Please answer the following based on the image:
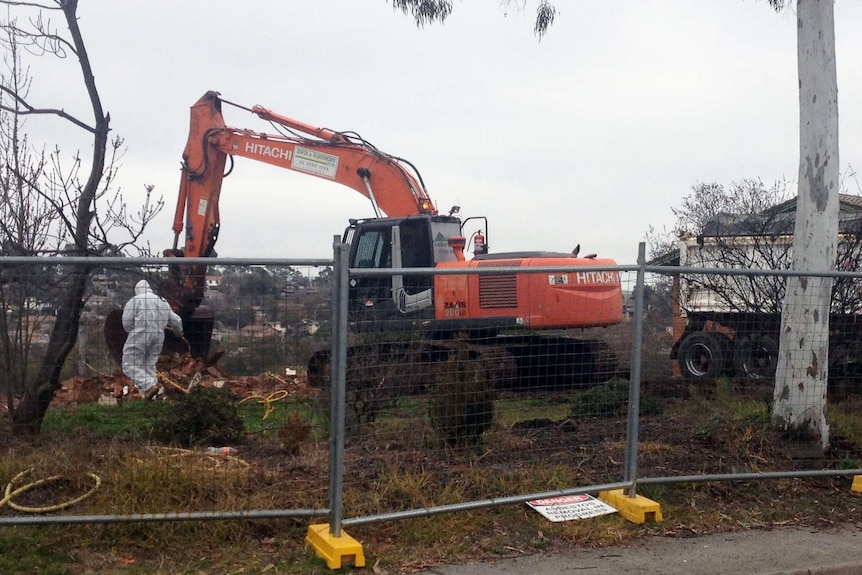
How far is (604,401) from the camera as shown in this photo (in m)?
6.76

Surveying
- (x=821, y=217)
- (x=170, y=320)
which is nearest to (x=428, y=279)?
(x=821, y=217)

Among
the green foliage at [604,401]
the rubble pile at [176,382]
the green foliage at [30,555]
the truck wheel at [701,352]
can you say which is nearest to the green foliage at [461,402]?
the green foliage at [604,401]

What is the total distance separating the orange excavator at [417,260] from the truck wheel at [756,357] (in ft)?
4.15

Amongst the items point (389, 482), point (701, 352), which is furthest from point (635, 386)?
point (701, 352)

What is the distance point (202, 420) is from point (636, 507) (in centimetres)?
321

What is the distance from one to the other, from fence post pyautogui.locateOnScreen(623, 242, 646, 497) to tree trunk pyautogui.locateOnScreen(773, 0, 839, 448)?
6.06 ft

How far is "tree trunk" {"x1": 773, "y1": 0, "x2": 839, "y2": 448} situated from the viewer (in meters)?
7.19

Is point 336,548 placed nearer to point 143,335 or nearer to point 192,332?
point 192,332

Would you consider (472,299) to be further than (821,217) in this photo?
Yes

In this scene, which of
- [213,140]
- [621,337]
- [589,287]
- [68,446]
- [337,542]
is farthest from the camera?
[213,140]

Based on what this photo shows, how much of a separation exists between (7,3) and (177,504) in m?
4.79

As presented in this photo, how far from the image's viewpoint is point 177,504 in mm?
5316

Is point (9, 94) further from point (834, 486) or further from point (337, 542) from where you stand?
point (834, 486)

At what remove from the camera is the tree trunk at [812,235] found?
7191mm
